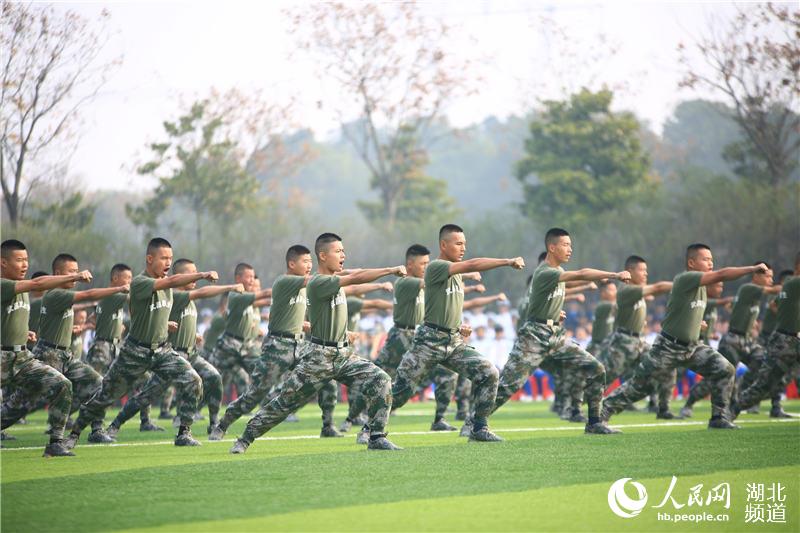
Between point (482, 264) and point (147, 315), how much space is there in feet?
14.3

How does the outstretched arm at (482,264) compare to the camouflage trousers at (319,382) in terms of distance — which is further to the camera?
the camouflage trousers at (319,382)

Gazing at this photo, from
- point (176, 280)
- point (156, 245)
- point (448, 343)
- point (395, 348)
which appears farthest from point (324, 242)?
point (395, 348)

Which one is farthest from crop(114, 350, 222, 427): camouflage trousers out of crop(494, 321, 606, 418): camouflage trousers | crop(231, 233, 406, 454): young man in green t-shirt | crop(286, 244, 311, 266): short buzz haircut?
crop(494, 321, 606, 418): camouflage trousers

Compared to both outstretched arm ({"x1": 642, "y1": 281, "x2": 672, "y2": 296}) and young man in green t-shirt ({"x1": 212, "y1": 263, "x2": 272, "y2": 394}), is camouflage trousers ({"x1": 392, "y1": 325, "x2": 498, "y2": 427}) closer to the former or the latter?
A: outstretched arm ({"x1": 642, "y1": 281, "x2": 672, "y2": 296})

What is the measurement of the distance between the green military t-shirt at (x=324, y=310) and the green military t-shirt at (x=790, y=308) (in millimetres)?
7851

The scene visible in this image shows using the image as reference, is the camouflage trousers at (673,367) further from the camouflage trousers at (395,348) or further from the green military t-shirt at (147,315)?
the green military t-shirt at (147,315)

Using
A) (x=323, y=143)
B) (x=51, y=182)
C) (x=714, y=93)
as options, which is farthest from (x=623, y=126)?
(x=323, y=143)

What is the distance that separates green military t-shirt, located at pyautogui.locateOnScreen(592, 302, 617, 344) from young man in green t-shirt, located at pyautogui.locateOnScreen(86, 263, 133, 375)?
28.6 feet

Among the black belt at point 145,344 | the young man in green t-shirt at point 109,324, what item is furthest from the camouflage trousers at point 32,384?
the young man in green t-shirt at point 109,324

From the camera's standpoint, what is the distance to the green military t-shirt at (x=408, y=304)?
17.0m

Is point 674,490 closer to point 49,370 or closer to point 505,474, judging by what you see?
point 505,474

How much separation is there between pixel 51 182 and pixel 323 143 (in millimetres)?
64988

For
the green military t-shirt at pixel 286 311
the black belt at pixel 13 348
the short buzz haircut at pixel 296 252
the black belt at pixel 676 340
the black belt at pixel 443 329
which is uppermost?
the short buzz haircut at pixel 296 252

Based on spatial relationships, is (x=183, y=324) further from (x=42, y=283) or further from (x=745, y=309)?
(x=745, y=309)
